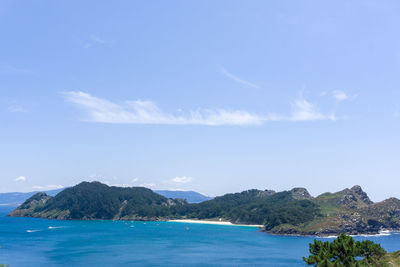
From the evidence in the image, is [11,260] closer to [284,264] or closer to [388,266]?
[284,264]

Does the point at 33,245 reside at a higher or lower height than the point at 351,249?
lower

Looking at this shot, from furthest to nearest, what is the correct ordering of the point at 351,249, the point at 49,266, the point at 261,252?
the point at 261,252 < the point at 49,266 < the point at 351,249

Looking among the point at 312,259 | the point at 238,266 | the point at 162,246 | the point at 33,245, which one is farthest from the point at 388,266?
the point at 33,245

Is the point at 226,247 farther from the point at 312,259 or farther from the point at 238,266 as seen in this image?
the point at 312,259

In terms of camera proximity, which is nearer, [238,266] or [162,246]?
[238,266]

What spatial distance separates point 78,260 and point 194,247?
65.2 metres

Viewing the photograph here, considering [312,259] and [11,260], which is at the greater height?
[312,259]

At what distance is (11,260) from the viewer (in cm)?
14650

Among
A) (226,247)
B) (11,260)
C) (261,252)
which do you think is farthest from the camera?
(226,247)

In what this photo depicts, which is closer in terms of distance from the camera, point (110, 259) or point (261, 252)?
point (110, 259)

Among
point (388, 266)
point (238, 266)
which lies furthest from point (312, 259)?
point (238, 266)

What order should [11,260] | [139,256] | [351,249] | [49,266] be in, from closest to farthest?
[351,249] < [49,266] < [11,260] < [139,256]

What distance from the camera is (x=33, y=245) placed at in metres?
194

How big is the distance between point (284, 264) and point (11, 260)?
118m
